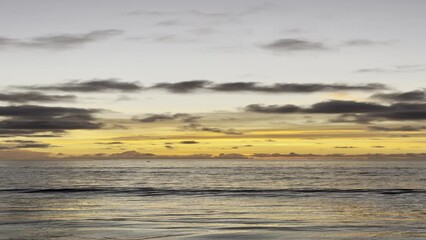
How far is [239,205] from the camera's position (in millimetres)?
59438

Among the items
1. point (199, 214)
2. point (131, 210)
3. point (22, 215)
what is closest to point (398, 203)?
point (199, 214)

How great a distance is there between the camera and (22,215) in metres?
48.9

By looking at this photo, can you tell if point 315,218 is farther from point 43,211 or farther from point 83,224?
point 43,211

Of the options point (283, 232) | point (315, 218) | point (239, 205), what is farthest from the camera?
point (239, 205)

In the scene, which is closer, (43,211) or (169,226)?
(169,226)

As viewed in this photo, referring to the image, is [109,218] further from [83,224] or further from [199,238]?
[199,238]

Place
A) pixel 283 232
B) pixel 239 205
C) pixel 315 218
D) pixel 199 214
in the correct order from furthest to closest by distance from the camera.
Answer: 1. pixel 239 205
2. pixel 199 214
3. pixel 315 218
4. pixel 283 232

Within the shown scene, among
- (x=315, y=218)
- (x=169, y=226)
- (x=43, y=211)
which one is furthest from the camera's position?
(x=43, y=211)

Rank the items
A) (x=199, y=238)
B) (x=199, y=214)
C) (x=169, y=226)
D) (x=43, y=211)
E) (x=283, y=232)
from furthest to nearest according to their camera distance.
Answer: (x=43, y=211) < (x=199, y=214) < (x=169, y=226) < (x=283, y=232) < (x=199, y=238)

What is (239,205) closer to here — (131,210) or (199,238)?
(131,210)

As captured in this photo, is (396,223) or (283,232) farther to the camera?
(396,223)

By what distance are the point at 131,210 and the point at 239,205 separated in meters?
11.6

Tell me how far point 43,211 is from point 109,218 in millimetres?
9914

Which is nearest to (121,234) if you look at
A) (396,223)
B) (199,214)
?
(199,214)
